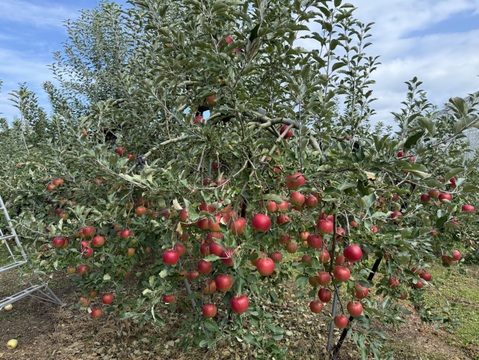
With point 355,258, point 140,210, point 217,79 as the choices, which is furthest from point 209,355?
point 217,79

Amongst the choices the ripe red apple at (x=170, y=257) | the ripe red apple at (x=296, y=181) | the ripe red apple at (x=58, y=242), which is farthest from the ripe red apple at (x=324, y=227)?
the ripe red apple at (x=58, y=242)

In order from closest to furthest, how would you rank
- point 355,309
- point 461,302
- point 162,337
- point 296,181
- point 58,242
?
point 296,181, point 355,309, point 58,242, point 162,337, point 461,302

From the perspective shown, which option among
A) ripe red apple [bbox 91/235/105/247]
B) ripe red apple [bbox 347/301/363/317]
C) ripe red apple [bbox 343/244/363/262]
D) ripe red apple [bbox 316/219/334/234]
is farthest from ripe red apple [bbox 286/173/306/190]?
ripe red apple [bbox 91/235/105/247]

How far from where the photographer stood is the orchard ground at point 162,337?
3320 mm

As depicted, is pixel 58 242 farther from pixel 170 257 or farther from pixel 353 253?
pixel 353 253

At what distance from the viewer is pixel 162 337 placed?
3596 mm

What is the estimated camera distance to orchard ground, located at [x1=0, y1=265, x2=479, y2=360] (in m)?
3.32

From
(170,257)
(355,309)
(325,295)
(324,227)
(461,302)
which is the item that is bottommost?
(461,302)

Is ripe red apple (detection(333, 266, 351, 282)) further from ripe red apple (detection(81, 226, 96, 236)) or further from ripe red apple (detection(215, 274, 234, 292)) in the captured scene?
ripe red apple (detection(81, 226, 96, 236))

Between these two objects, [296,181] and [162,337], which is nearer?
[296,181]

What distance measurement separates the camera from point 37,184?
4008mm

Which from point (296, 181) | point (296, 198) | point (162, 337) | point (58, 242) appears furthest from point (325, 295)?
point (162, 337)

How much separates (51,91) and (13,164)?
4.65 ft

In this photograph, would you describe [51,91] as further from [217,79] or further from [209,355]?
[209,355]
